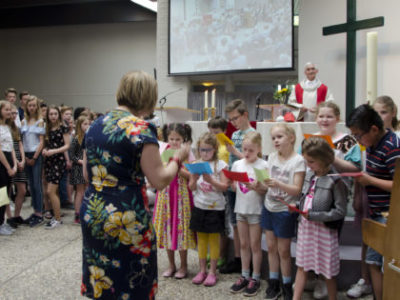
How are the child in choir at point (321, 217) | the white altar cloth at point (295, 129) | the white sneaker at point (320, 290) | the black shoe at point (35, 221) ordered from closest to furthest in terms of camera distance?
the child in choir at point (321, 217)
the white sneaker at point (320, 290)
the white altar cloth at point (295, 129)
the black shoe at point (35, 221)

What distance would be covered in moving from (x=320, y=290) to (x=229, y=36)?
688 cm

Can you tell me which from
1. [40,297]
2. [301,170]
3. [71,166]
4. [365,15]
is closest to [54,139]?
[71,166]

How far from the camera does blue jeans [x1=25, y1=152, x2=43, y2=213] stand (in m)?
4.64

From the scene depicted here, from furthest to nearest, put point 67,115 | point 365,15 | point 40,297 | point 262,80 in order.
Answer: point 262,80
point 365,15
point 67,115
point 40,297

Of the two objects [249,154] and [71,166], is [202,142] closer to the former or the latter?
[249,154]

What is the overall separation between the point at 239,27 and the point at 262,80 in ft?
9.26

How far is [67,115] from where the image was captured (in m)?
5.24

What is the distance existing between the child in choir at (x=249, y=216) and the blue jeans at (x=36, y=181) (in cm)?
291

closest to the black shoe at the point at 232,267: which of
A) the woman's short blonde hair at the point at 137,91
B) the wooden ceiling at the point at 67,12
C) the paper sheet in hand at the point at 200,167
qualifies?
the paper sheet in hand at the point at 200,167

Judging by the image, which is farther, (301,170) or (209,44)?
(209,44)

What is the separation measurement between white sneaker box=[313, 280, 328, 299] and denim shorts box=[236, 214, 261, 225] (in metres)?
0.59

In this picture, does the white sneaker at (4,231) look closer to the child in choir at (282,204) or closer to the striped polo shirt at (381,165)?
the child in choir at (282,204)

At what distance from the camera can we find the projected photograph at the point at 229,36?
8.02 m

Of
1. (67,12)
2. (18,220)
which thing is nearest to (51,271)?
(18,220)
